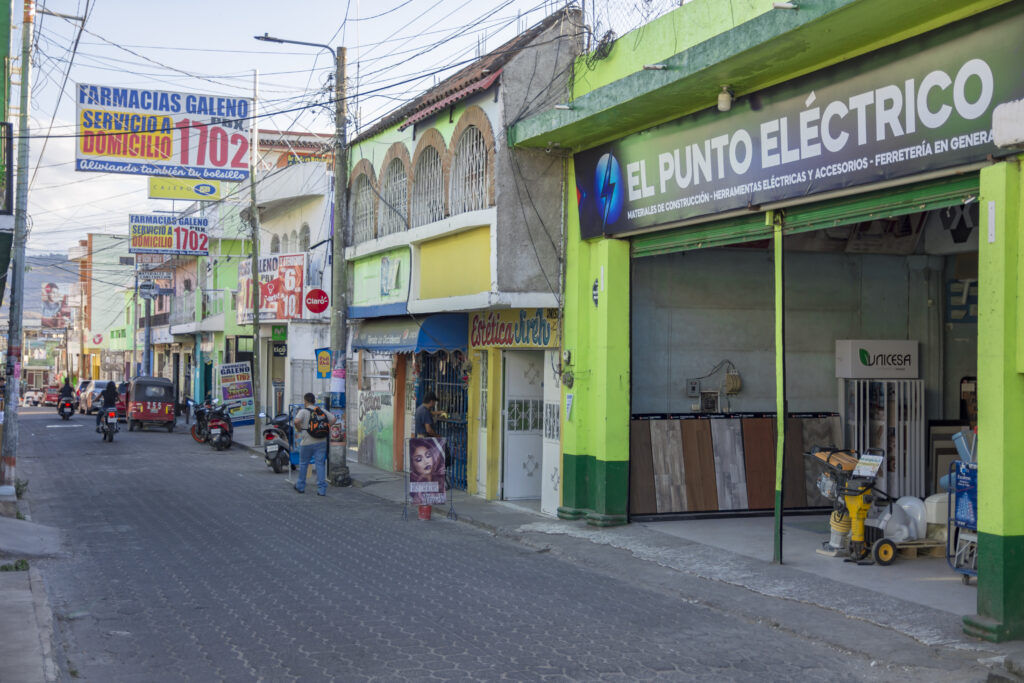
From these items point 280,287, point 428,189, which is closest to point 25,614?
point 428,189

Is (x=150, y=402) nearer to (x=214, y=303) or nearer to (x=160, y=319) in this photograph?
(x=214, y=303)

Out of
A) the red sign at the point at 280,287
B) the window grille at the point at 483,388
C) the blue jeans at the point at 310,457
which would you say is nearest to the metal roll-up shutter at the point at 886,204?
the window grille at the point at 483,388

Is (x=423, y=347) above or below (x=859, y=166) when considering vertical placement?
below

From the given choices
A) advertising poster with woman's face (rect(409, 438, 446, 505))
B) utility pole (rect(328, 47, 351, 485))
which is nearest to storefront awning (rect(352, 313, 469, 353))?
Answer: utility pole (rect(328, 47, 351, 485))

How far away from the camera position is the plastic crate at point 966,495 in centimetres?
914

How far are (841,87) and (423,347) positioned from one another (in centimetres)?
960

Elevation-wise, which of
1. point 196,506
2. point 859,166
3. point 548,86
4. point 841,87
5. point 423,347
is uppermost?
point 548,86

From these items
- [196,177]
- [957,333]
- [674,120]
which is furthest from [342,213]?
[957,333]

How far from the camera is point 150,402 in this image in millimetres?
35594

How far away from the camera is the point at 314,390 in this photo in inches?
1246

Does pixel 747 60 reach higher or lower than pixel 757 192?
higher

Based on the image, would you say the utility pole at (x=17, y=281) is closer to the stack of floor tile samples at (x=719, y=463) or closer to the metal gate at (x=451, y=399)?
the metal gate at (x=451, y=399)

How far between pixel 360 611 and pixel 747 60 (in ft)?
20.7

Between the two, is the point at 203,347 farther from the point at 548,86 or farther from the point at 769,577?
the point at 769,577
